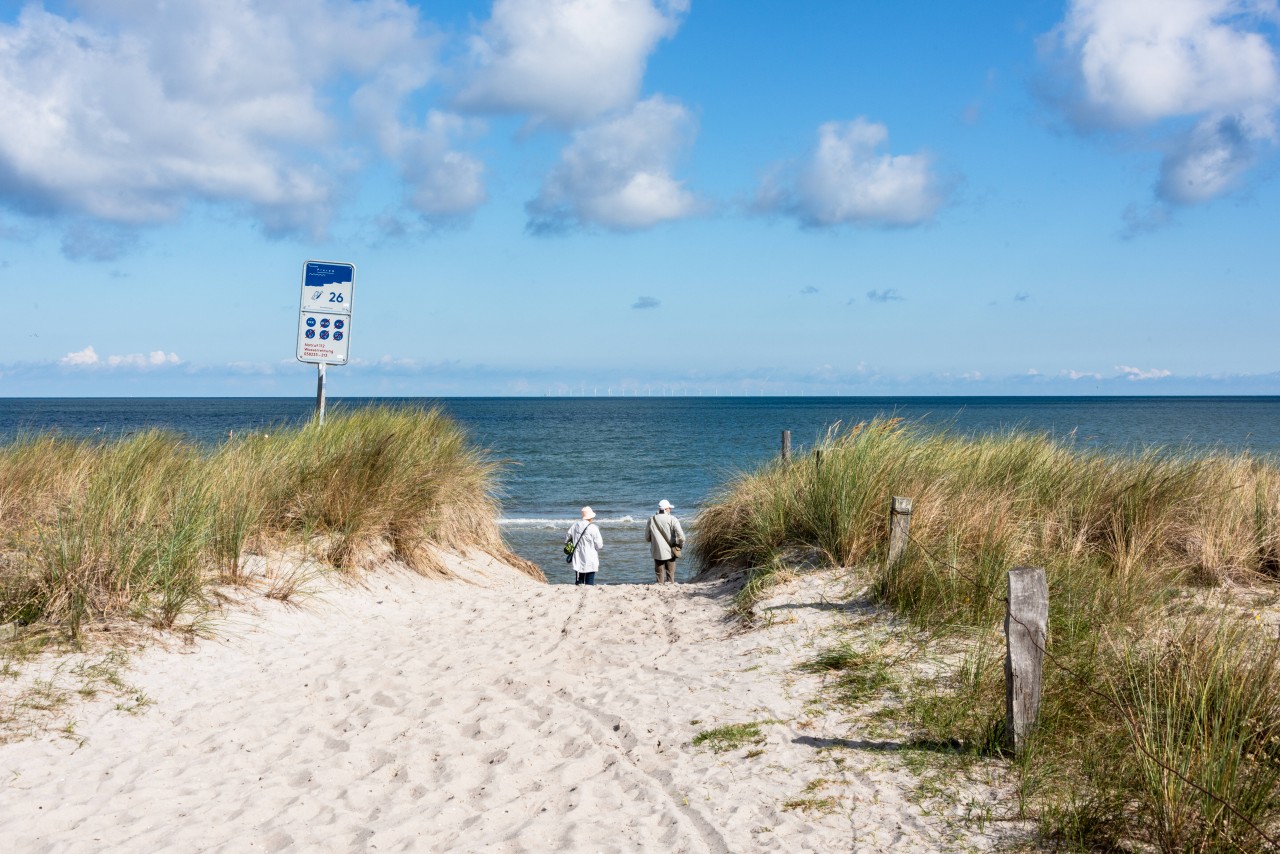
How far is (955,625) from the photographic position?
6727mm

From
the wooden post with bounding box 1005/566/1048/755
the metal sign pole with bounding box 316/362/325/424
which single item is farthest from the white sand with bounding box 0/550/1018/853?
the metal sign pole with bounding box 316/362/325/424

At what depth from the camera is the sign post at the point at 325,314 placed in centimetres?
1221

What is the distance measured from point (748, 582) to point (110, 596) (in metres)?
5.76

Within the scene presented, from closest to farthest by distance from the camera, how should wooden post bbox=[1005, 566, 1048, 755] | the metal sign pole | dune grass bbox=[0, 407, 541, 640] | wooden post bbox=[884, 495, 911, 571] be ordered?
wooden post bbox=[1005, 566, 1048, 755], dune grass bbox=[0, 407, 541, 640], wooden post bbox=[884, 495, 911, 571], the metal sign pole

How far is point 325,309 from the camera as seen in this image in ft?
40.4

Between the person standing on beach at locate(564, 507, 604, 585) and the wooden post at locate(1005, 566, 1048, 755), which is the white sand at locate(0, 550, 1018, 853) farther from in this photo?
the person standing on beach at locate(564, 507, 604, 585)

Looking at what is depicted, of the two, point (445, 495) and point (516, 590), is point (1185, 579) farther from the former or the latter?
point (445, 495)

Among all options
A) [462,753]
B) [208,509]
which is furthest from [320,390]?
[462,753]

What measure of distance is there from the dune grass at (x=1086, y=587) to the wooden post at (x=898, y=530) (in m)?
0.11

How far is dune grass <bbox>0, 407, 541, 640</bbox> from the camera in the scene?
686 cm

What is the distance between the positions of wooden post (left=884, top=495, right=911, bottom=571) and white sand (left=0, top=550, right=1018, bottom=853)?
0.72 metres

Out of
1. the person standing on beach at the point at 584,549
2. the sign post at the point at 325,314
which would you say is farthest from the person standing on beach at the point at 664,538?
the sign post at the point at 325,314

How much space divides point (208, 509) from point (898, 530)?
6331 millimetres

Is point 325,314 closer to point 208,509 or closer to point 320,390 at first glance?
point 320,390
